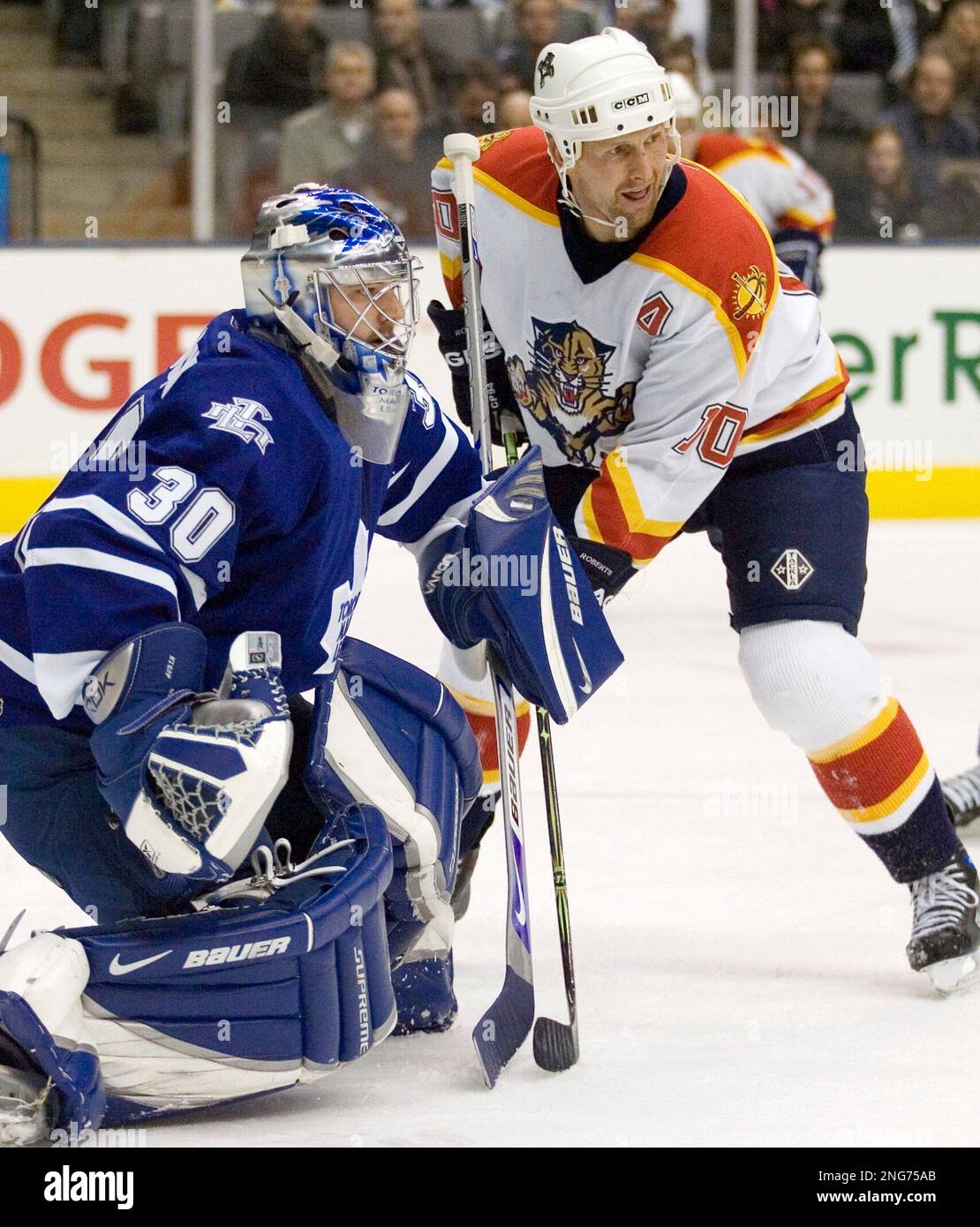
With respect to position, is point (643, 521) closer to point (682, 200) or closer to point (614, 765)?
point (682, 200)

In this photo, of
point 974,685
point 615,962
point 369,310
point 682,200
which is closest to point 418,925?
point 615,962

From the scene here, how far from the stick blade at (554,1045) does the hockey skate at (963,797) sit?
1.24 m

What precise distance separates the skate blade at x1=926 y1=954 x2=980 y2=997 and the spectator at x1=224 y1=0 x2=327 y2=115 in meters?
4.15

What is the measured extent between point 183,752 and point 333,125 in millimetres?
4435

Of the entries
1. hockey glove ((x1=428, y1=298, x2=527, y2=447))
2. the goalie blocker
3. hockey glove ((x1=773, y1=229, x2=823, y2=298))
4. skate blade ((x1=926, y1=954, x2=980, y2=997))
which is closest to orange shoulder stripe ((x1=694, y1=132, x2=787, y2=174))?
hockey glove ((x1=773, y1=229, x2=823, y2=298))

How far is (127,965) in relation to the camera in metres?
1.96

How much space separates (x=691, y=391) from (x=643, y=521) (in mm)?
164

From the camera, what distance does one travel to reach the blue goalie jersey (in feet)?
6.34

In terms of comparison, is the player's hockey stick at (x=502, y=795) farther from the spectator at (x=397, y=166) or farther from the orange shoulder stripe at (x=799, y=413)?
the spectator at (x=397, y=166)

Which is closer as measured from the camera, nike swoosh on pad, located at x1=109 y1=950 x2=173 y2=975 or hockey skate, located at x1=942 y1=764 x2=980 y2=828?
nike swoosh on pad, located at x1=109 y1=950 x2=173 y2=975

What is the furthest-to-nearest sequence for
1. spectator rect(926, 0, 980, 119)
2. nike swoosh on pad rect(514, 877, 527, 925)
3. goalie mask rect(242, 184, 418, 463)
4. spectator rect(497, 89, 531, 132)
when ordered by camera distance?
spectator rect(926, 0, 980, 119)
spectator rect(497, 89, 531, 132)
nike swoosh on pad rect(514, 877, 527, 925)
goalie mask rect(242, 184, 418, 463)

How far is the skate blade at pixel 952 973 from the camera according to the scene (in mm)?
2480

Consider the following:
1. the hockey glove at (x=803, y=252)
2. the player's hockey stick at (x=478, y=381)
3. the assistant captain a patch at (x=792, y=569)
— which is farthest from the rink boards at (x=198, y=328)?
the assistant captain a patch at (x=792, y=569)

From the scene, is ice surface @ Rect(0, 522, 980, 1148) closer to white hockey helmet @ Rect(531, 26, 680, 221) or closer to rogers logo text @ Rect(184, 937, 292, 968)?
rogers logo text @ Rect(184, 937, 292, 968)
